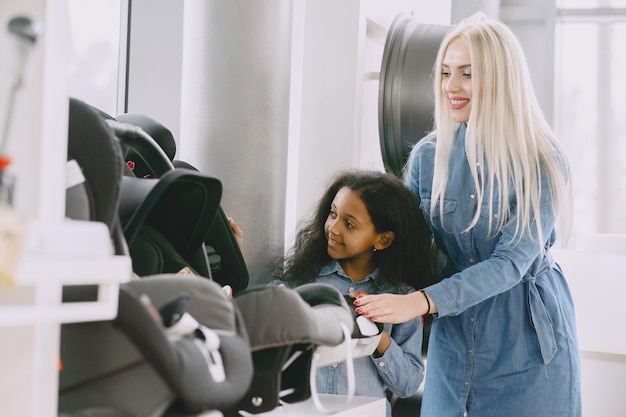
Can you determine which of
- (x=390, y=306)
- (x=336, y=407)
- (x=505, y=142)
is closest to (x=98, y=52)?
(x=505, y=142)

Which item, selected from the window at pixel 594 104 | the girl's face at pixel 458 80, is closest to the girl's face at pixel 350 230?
the girl's face at pixel 458 80

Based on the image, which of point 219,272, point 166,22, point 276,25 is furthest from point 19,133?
point 166,22

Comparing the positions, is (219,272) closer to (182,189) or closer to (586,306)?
(182,189)

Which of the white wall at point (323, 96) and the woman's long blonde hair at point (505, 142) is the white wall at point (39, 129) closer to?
the woman's long blonde hair at point (505, 142)

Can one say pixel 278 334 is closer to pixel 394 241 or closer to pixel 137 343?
pixel 137 343

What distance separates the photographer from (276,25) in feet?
7.54

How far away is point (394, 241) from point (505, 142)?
1.17ft

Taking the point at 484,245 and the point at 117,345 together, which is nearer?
the point at 117,345

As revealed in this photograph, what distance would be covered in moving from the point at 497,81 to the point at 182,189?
0.97 meters

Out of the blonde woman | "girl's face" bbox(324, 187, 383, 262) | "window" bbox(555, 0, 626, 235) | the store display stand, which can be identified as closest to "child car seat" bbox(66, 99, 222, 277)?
the store display stand

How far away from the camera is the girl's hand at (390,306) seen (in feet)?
5.15

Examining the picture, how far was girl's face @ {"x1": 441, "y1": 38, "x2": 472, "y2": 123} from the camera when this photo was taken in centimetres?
203

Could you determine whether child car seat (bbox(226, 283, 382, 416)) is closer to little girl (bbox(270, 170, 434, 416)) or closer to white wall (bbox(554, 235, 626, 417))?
little girl (bbox(270, 170, 434, 416))

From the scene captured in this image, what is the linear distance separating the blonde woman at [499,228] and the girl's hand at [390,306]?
171 mm
